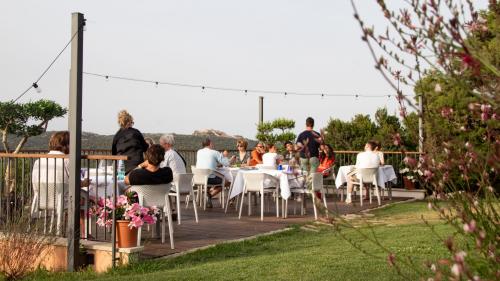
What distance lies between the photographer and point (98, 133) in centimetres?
1992

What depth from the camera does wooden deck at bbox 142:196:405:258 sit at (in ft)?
22.9

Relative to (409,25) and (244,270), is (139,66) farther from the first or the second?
(409,25)

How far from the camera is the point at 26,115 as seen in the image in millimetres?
14562

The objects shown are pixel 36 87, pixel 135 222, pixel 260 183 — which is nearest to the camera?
pixel 135 222

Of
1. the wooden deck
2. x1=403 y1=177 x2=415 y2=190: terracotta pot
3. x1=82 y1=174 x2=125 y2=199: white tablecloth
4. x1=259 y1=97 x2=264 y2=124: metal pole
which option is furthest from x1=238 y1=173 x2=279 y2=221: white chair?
x1=259 y1=97 x2=264 y2=124: metal pole

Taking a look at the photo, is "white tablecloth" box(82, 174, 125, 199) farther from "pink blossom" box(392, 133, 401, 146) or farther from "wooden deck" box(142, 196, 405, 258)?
"pink blossom" box(392, 133, 401, 146)

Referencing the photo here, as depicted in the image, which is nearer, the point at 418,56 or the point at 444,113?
the point at 418,56

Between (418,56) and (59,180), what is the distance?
5336mm

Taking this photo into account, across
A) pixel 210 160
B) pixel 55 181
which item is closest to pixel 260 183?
pixel 210 160

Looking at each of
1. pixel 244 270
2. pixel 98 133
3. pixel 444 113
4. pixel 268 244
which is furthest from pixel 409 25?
pixel 98 133

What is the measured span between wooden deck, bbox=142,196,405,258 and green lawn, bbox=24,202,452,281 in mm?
339

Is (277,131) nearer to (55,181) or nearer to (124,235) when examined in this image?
(55,181)

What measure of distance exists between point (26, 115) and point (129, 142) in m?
7.46

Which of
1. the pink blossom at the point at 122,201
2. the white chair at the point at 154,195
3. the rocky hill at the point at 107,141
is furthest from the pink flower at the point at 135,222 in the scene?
the rocky hill at the point at 107,141
